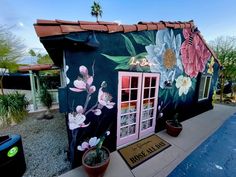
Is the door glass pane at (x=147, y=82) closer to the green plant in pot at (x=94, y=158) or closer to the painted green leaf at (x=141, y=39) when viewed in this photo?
the painted green leaf at (x=141, y=39)

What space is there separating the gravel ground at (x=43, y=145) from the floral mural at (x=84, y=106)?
2.04ft

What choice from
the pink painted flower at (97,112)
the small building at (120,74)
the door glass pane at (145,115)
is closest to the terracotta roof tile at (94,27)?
the small building at (120,74)

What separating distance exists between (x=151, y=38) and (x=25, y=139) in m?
5.57

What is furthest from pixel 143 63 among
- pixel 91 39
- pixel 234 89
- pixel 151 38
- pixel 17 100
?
pixel 234 89

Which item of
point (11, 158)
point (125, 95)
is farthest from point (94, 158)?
point (125, 95)

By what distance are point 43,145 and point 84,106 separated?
2.40 meters

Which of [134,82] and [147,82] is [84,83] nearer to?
[134,82]

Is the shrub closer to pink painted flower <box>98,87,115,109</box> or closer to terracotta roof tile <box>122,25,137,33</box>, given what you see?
pink painted flower <box>98,87,115,109</box>

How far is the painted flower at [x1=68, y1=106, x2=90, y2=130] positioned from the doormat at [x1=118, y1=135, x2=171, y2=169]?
5.22 ft

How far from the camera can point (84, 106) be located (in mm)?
2729

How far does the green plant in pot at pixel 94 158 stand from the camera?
238cm

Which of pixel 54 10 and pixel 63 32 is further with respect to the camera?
pixel 54 10

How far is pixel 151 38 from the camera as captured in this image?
3.68 meters

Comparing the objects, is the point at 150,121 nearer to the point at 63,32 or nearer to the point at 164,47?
the point at 164,47
